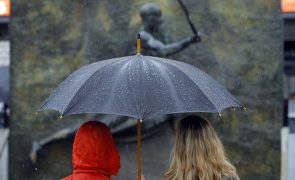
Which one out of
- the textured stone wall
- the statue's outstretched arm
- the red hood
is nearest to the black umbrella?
the red hood

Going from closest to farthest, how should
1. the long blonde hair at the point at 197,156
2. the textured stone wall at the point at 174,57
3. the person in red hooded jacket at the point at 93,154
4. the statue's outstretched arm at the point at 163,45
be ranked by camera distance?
the long blonde hair at the point at 197,156, the person in red hooded jacket at the point at 93,154, the statue's outstretched arm at the point at 163,45, the textured stone wall at the point at 174,57

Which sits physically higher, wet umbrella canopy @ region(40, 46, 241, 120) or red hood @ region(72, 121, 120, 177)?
wet umbrella canopy @ region(40, 46, 241, 120)

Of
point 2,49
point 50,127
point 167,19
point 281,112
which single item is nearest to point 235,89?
point 281,112

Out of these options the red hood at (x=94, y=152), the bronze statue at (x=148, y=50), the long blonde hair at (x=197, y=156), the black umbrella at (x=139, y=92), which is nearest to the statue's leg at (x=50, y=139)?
the bronze statue at (x=148, y=50)

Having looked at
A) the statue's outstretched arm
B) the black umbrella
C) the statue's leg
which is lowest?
the statue's leg

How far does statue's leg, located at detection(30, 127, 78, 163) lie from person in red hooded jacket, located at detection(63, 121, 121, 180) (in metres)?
3.70

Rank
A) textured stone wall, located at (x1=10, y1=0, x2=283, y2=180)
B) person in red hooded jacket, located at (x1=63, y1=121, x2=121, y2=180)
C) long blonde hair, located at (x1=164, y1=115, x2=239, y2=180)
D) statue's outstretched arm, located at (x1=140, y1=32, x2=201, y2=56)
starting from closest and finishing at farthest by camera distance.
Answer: long blonde hair, located at (x1=164, y1=115, x2=239, y2=180)
person in red hooded jacket, located at (x1=63, y1=121, x2=121, y2=180)
statue's outstretched arm, located at (x1=140, y1=32, x2=201, y2=56)
textured stone wall, located at (x1=10, y1=0, x2=283, y2=180)

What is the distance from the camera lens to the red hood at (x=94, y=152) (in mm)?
A: 3518

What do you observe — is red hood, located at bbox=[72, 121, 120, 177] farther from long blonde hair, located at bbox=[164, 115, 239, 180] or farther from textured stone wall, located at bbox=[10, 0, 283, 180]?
textured stone wall, located at bbox=[10, 0, 283, 180]

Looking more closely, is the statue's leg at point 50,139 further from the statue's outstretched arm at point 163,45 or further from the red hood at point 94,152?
the red hood at point 94,152

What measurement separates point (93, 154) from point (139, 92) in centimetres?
42

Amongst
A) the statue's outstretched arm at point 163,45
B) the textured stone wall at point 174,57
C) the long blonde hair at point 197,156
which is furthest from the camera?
the textured stone wall at point 174,57

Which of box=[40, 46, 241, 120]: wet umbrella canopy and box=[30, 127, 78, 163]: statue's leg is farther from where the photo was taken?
box=[30, 127, 78, 163]: statue's leg

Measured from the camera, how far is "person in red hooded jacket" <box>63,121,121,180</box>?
3.51 metres
